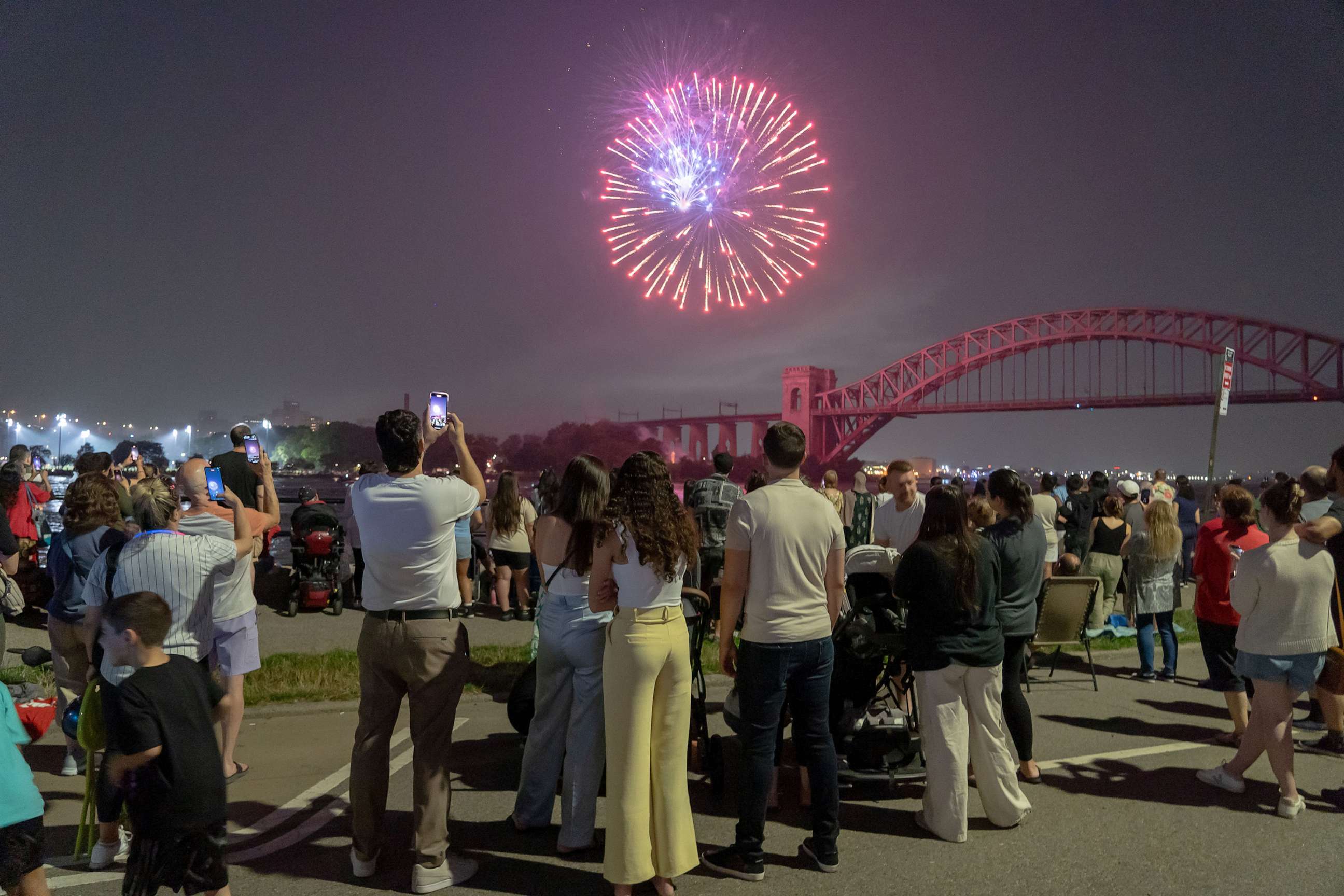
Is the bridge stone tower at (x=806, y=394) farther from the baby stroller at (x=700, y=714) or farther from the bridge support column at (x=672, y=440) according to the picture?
the baby stroller at (x=700, y=714)

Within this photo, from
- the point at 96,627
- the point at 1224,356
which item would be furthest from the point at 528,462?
the point at 96,627

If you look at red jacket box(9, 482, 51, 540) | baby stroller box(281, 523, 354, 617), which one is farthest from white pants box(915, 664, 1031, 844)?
red jacket box(9, 482, 51, 540)

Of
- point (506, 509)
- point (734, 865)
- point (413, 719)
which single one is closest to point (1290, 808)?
point (734, 865)

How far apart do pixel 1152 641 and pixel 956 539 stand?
5.24 metres

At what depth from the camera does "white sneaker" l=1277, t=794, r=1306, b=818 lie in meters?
4.70

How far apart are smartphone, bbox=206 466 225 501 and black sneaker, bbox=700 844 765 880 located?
3229 mm

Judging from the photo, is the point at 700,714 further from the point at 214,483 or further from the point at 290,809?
the point at 214,483

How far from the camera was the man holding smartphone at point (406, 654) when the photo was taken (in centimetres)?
371

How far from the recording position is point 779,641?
3863 millimetres

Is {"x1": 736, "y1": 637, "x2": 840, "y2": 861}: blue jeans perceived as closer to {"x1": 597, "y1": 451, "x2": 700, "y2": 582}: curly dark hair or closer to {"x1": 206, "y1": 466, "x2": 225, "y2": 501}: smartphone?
{"x1": 597, "y1": 451, "x2": 700, "y2": 582}: curly dark hair

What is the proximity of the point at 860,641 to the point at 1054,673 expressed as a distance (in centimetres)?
454

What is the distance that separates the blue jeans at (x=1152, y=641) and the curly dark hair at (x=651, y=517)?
6.54 meters

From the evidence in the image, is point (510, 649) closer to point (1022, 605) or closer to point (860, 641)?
point (860, 641)

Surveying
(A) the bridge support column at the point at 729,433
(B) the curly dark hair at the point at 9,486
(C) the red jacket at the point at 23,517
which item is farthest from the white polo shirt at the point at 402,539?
(A) the bridge support column at the point at 729,433
